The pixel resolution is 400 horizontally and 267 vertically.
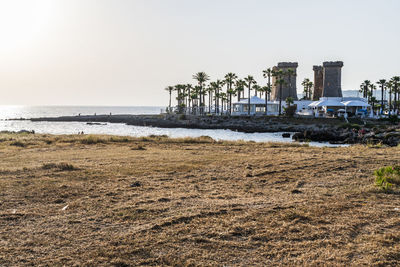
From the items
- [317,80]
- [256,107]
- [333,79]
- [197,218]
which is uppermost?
[317,80]

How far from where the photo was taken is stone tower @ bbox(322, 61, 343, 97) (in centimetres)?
9138

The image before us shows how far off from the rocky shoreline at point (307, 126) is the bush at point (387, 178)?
1085 inches

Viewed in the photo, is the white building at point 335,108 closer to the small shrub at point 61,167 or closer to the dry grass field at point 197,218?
the dry grass field at point 197,218

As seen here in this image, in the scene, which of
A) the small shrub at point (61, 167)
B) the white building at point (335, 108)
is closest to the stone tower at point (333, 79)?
the white building at point (335, 108)

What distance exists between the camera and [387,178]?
9680 mm

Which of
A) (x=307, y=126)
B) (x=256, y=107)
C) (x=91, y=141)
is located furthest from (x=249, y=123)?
(x=91, y=141)

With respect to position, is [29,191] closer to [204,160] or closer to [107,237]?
[107,237]

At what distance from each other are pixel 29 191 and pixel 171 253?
5.84m

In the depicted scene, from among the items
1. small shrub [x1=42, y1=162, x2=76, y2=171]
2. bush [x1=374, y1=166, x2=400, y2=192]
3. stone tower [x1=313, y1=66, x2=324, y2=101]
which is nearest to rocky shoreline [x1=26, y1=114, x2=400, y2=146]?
bush [x1=374, y1=166, x2=400, y2=192]

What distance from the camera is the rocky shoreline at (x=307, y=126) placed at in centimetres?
4038

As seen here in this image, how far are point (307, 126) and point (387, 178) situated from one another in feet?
167

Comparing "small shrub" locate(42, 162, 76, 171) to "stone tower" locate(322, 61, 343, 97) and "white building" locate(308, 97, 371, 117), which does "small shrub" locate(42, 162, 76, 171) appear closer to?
"white building" locate(308, 97, 371, 117)

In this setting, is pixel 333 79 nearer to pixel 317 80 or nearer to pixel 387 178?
pixel 317 80

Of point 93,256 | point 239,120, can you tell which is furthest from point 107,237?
point 239,120
